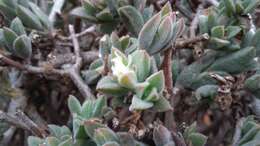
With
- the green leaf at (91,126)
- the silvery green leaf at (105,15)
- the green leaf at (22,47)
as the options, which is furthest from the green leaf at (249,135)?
the green leaf at (22,47)

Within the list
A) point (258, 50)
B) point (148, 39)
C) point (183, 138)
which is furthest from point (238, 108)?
point (148, 39)

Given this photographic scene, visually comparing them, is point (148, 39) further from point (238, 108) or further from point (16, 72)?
point (16, 72)

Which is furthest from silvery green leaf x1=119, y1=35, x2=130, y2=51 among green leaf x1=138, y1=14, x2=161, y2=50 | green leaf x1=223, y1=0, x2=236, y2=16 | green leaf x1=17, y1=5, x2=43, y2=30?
green leaf x1=17, y1=5, x2=43, y2=30

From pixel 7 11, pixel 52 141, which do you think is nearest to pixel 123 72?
pixel 52 141

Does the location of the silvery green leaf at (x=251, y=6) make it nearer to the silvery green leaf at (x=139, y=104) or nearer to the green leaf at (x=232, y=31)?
the green leaf at (x=232, y=31)

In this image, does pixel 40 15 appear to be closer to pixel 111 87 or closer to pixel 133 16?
pixel 133 16

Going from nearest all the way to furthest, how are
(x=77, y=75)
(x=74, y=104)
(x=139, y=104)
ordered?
(x=139, y=104) → (x=74, y=104) → (x=77, y=75)

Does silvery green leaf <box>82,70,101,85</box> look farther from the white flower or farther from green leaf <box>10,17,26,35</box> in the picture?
the white flower
